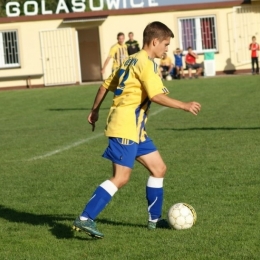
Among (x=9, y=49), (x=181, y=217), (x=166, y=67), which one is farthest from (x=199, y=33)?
(x=181, y=217)

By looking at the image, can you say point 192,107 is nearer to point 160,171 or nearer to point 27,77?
point 160,171

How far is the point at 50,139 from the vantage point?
15.9 meters

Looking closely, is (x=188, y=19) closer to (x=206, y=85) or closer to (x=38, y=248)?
(x=206, y=85)

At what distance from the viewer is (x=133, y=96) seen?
712cm

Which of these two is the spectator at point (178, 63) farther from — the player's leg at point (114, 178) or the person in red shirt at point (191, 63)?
the player's leg at point (114, 178)

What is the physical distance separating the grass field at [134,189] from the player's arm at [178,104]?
3.48 feet

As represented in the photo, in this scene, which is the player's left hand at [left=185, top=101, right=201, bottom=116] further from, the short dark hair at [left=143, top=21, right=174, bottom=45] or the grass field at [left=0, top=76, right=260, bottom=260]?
the grass field at [left=0, top=76, right=260, bottom=260]

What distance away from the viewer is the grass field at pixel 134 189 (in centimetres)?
685

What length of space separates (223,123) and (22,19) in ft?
87.5

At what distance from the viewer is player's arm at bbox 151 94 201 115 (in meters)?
6.75

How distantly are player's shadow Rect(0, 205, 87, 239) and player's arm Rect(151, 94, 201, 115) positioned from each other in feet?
4.72

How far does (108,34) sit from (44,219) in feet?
112

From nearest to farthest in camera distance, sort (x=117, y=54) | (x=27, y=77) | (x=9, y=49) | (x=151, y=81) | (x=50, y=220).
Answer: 1. (x=151, y=81)
2. (x=50, y=220)
3. (x=117, y=54)
4. (x=27, y=77)
5. (x=9, y=49)

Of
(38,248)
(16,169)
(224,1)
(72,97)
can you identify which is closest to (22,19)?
(224,1)
